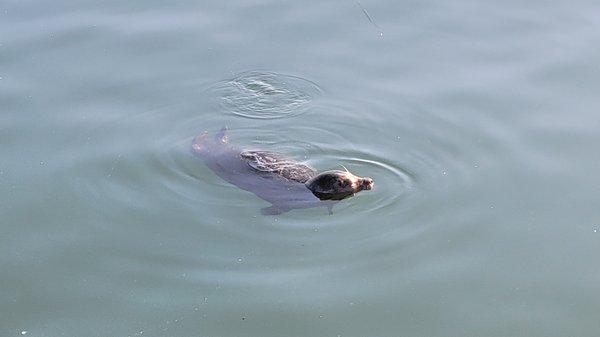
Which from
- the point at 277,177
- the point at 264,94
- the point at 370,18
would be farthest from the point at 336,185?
the point at 370,18

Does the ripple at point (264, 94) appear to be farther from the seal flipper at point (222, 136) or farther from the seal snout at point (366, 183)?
the seal snout at point (366, 183)

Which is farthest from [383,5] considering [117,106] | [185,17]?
[117,106]

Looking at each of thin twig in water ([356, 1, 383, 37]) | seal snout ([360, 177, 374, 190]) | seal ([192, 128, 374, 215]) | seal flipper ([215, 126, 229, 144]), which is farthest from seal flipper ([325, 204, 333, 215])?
thin twig in water ([356, 1, 383, 37])

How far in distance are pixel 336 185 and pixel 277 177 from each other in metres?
0.53

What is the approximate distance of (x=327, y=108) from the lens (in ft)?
26.8

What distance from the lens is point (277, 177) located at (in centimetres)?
719

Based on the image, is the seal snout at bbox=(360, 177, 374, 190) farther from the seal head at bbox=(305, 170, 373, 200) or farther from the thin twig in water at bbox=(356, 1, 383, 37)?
the thin twig in water at bbox=(356, 1, 383, 37)

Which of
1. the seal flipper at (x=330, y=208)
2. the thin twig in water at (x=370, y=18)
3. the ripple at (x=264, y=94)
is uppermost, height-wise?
the thin twig in water at (x=370, y=18)

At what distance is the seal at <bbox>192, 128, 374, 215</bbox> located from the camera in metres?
6.90

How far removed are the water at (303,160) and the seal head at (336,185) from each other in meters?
0.14

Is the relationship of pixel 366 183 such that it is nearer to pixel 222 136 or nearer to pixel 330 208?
pixel 330 208

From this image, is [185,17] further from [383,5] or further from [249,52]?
[383,5]

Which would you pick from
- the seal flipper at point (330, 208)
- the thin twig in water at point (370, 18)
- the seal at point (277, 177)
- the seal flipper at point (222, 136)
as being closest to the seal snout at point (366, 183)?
the seal at point (277, 177)

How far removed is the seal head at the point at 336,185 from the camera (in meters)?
6.88
